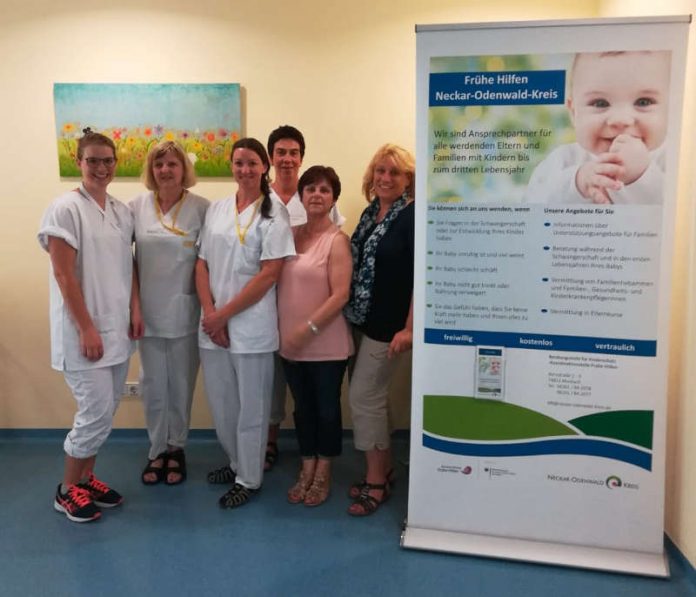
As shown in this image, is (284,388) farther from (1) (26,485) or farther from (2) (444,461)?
(1) (26,485)

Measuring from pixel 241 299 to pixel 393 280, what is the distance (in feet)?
2.13

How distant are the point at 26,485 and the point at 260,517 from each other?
1.23 meters

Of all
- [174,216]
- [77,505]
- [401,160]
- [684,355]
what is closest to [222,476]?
[77,505]

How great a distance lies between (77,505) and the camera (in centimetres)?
252

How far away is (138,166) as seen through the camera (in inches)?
126

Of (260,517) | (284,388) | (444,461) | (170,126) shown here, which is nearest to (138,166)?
(170,126)

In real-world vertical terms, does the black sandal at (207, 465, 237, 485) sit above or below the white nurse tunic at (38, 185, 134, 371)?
below

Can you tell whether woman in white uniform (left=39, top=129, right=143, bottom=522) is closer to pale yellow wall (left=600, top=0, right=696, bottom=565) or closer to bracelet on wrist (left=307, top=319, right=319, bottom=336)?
bracelet on wrist (left=307, top=319, right=319, bottom=336)

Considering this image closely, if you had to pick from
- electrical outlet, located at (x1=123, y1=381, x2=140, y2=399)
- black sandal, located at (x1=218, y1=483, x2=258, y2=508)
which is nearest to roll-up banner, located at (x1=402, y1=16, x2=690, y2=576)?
black sandal, located at (x1=218, y1=483, x2=258, y2=508)

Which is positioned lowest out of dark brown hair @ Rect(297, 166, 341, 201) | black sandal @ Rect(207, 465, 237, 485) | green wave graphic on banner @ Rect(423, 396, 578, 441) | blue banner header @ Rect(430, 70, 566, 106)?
black sandal @ Rect(207, 465, 237, 485)

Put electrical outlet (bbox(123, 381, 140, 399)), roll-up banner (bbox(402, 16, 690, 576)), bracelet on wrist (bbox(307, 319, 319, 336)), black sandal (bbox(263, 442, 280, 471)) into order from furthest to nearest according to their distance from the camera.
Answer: electrical outlet (bbox(123, 381, 140, 399))
black sandal (bbox(263, 442, 280, 471))
bracelet on wrist (bbox(307, 319, 319, 336))
roll-up banner (bbox(402, 16, 690, 576))

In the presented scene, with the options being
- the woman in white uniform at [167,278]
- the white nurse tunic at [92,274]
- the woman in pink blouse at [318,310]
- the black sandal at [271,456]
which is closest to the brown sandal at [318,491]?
the woman in pink blouse at [318,310]

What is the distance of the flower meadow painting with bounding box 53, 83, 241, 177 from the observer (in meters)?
3.13

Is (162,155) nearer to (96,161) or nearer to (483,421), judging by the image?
(96,161)
